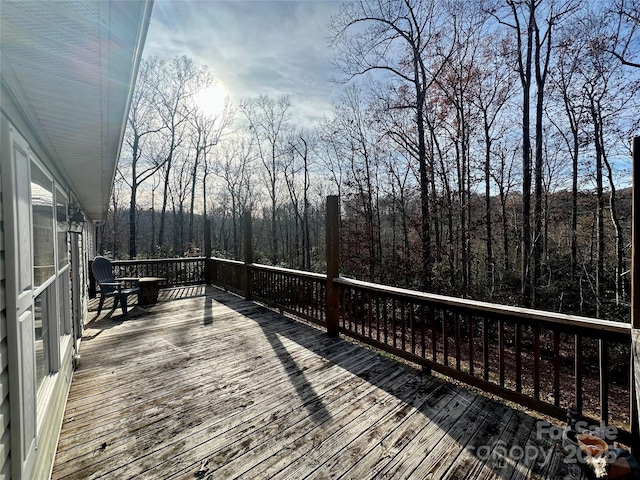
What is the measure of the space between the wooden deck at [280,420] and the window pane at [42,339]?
60 cm

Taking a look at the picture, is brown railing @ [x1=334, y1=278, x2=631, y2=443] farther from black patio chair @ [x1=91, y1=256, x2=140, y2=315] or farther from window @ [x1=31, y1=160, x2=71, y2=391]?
black patio chair @ [x1=91, y1=256, x2=140, y2=315]

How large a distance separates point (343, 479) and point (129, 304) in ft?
21.3

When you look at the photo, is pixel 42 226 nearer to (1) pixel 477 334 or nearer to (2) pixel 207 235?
(2) pixel 207 235

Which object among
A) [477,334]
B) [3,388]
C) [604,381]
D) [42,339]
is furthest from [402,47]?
[3,388]

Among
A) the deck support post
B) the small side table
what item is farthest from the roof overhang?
the small side table

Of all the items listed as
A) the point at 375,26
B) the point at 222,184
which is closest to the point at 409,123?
the point at 375,26

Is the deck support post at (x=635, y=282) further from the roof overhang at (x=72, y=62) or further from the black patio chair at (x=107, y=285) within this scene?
the black patio chair at (x=107, y=285)

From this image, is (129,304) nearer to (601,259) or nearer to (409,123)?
(409,123)

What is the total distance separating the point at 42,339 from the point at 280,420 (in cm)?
182

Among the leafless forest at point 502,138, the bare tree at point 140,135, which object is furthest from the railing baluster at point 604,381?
the bare tree at point 140,135

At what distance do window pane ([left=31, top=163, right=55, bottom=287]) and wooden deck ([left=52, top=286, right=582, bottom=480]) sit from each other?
4.19 ft

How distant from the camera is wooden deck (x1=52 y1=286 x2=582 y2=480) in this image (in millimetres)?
1819

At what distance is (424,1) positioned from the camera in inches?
319

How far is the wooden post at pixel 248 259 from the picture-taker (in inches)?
250
